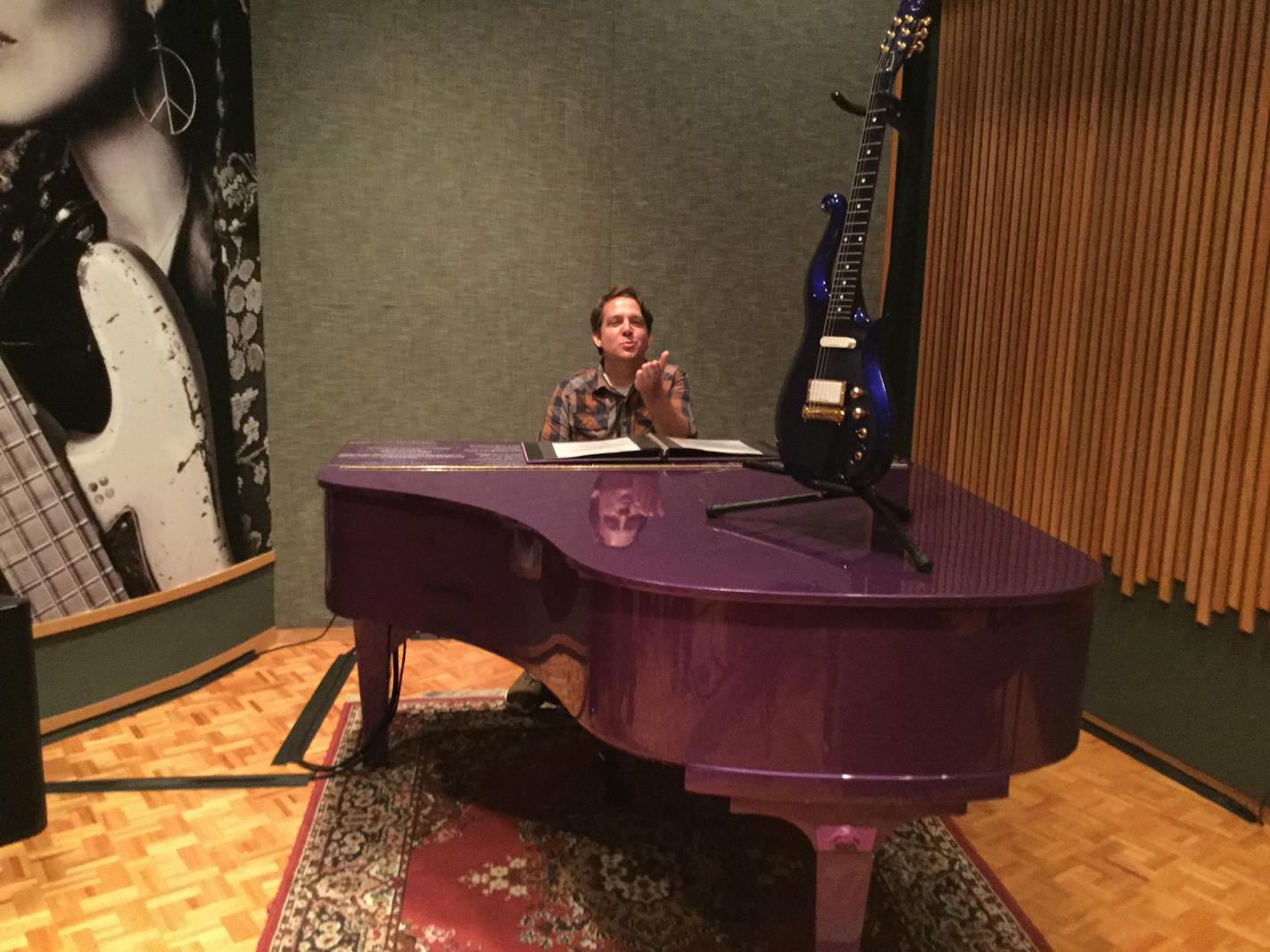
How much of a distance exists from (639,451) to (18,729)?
1.55m

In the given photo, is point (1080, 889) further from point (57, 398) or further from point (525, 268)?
point (57, 398)

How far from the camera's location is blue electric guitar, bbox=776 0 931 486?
1494mm

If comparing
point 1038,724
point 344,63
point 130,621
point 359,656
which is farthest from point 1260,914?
point 344,63

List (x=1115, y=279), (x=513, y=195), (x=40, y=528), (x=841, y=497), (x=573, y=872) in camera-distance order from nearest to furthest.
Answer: (x=841, y=497) → (x=573, y=872) → (x=40, y=528) → (x=1115, y=279) → (x=513, y=195)

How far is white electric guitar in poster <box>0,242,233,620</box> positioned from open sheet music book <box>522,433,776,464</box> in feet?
4.26

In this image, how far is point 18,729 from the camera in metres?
2.11

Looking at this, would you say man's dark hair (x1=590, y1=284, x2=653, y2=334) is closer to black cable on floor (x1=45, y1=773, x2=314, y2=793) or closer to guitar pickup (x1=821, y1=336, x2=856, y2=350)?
guitar pickup (x1=821, y1=336, x2=856, y2=350)

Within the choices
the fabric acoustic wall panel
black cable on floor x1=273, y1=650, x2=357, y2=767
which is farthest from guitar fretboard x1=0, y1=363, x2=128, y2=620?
the fabric acoustic wall panel

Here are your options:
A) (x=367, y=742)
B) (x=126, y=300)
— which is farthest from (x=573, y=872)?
(x=126, y=300)

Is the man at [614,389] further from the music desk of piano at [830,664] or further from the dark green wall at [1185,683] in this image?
the dark green wall at [1185,683]

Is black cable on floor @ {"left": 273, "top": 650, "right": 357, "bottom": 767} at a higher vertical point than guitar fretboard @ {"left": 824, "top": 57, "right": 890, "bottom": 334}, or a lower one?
lower

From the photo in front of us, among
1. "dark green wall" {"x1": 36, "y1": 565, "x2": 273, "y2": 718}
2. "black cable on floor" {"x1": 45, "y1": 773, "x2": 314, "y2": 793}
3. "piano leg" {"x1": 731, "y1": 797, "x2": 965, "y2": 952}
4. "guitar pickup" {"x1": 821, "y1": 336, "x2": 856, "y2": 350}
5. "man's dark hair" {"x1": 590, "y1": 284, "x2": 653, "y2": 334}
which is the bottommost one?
"black cable on floor" {"x1": 45, "y1": 773, "x2": 314, "y2": 793}

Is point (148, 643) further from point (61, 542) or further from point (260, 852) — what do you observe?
point (260, 852)

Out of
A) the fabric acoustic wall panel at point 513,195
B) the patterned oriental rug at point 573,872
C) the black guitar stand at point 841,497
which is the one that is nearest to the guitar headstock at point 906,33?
the black guitar stand at point 841,497
